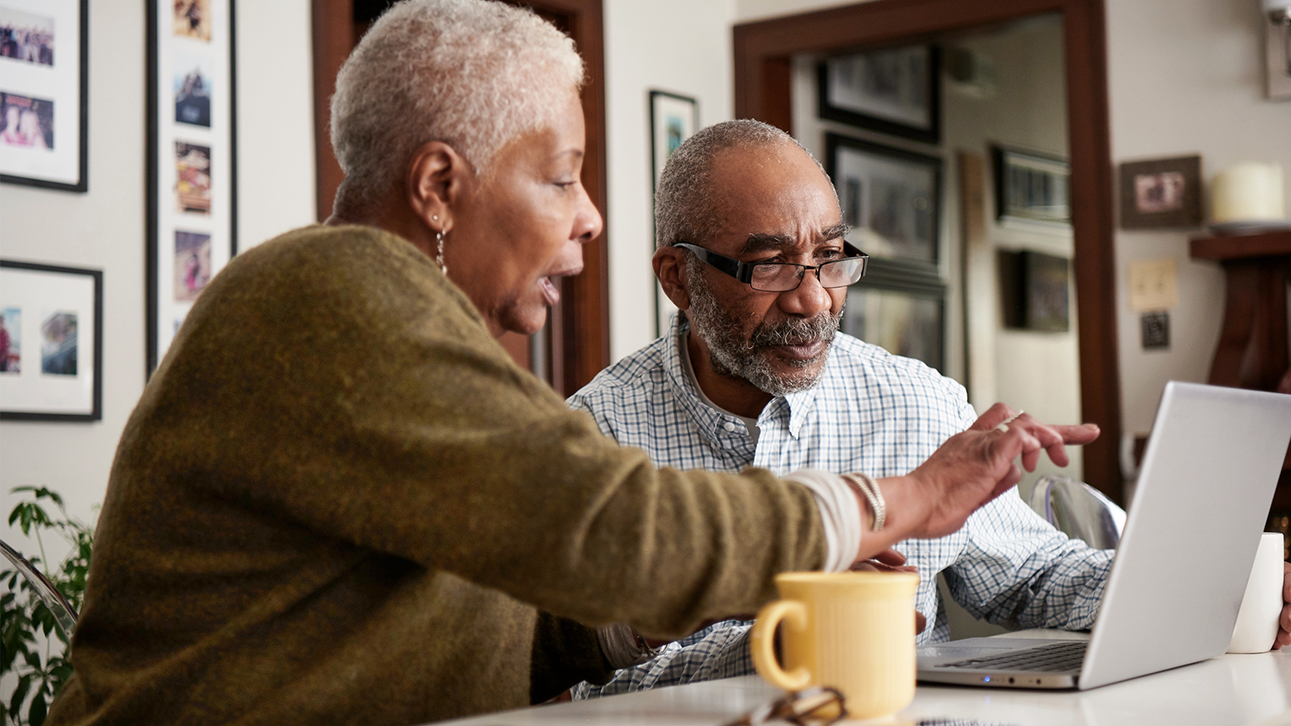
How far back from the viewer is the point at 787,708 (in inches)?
34.2

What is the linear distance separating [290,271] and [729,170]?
1002 millimetres

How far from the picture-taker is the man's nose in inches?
69.5

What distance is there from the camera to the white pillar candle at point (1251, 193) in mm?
3051

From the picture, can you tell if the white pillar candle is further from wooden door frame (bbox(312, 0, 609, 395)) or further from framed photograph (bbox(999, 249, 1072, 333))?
framed photograph (bbox(999, 249, 1072, 333))

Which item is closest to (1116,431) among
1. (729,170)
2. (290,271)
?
(729,170)

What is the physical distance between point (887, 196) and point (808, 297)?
2.61 metres

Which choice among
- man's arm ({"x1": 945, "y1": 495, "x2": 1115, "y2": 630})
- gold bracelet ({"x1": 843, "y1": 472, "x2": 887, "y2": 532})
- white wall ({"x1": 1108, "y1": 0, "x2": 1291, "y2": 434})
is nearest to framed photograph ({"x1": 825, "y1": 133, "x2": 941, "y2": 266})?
white wall ({"x1": 1108, "y1": 0, "x2": 1291, "y2": 434})

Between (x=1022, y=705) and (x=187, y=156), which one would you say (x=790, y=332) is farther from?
(x=187, y=156)

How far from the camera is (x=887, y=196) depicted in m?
4.27

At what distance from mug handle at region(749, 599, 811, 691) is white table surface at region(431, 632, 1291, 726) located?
0.09 metres

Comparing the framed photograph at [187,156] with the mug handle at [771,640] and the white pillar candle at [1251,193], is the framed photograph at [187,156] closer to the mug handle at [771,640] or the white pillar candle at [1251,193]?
the mug handle at [771,640]

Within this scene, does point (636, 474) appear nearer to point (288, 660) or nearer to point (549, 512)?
point (549, 512)

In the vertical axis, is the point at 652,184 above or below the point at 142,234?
above

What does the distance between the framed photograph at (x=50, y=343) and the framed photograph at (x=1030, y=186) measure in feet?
11.1
